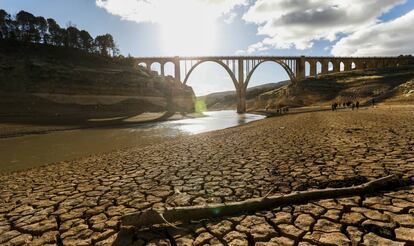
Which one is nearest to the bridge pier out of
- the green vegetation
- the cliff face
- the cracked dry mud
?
the cliff face

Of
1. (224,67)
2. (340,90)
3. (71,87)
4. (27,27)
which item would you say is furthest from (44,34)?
(340,90)

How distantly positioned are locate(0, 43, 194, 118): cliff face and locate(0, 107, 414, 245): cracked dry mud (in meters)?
30.3

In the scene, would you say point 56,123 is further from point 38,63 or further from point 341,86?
point 341,86

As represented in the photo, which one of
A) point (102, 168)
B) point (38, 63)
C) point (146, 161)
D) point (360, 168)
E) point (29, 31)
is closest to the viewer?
point (360, 168)

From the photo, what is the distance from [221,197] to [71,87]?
42290 mm

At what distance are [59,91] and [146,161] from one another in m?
36.8

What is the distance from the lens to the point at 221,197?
4684 millimetres

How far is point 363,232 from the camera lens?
10.3 ft

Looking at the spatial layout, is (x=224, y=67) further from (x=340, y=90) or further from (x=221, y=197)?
(x=221, y=197)

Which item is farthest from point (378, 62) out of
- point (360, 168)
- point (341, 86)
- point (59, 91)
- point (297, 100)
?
point (360, 168)

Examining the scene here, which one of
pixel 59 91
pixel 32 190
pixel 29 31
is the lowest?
pixel 32 190

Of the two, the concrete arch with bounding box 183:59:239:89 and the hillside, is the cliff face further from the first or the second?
the hillside

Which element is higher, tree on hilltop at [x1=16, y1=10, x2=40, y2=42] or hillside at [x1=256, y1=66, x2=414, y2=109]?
tree on hilltop at [x1=16, y1=10, x2=40, y2=42]

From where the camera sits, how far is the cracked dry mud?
10.8ft
